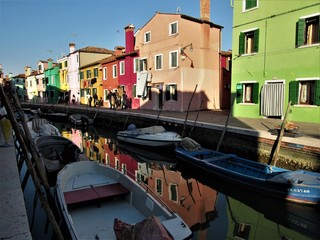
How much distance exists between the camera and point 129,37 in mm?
27078

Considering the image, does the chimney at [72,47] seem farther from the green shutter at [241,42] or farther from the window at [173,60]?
the green shutter at [241,42]

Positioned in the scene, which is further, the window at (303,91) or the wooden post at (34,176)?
the window at (303,91)

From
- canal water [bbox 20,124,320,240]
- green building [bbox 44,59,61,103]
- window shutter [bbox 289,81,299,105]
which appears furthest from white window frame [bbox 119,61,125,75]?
green building [bbox 44,59,61,103]

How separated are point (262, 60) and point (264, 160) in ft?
24.1

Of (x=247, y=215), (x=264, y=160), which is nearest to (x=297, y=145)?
(x=264, y=160)

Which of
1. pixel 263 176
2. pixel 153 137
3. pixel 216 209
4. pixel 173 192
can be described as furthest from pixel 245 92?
pixel 216 209

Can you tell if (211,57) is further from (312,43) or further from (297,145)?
(297,145)

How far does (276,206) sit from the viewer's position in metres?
7.32

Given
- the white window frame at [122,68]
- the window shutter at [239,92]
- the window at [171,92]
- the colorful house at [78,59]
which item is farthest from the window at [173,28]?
the colorful house at [78,59]

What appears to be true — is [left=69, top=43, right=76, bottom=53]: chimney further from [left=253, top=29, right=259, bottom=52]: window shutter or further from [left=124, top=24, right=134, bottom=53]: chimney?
[left=253, top=29, right=259, bottom=52]: window shutter

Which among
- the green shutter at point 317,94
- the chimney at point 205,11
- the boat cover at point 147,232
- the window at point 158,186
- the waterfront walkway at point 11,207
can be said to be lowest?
the window at point 158,186

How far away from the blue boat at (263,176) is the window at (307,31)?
8.28 m

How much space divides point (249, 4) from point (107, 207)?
15218mm

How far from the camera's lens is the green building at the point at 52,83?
46.1 metres
